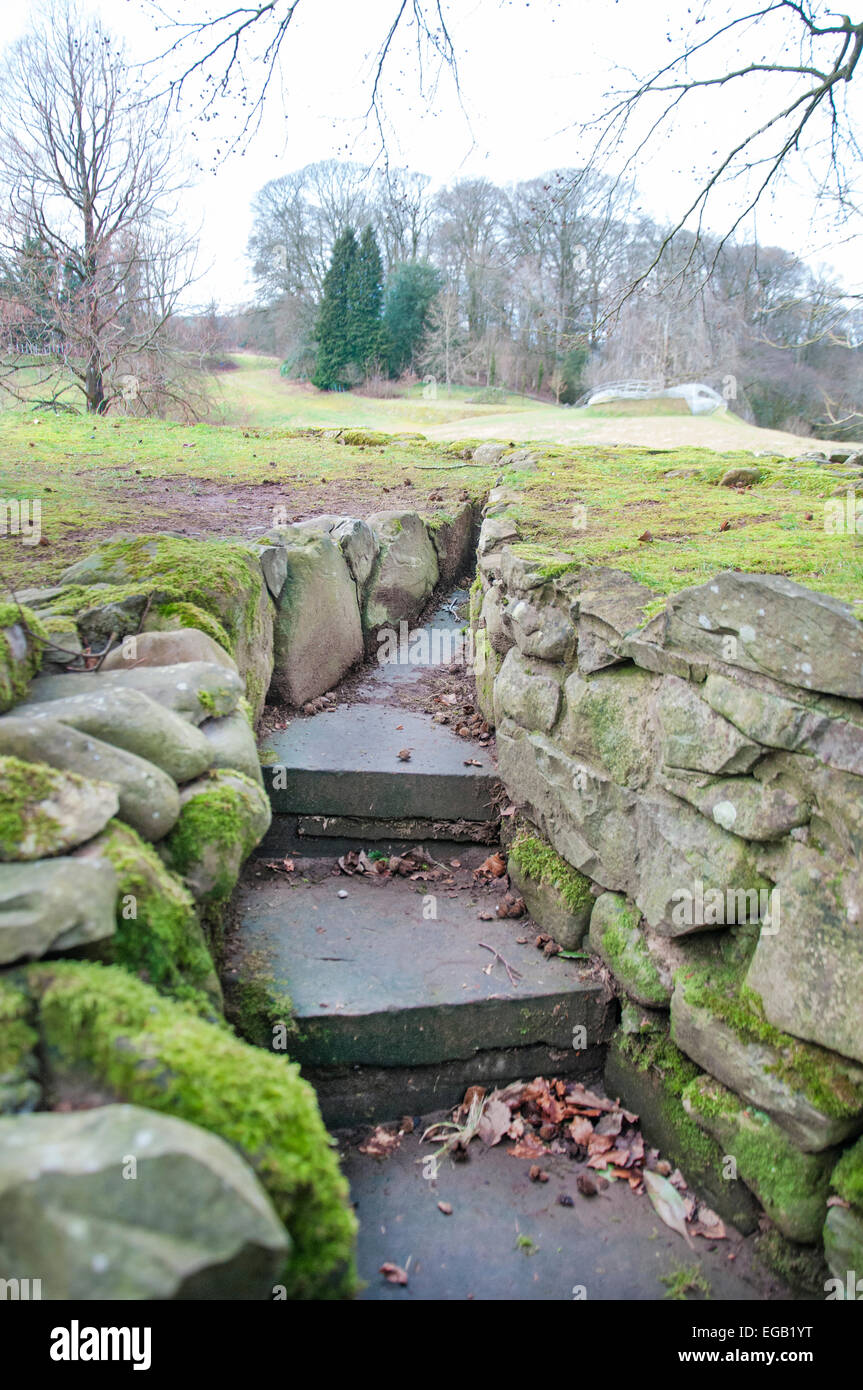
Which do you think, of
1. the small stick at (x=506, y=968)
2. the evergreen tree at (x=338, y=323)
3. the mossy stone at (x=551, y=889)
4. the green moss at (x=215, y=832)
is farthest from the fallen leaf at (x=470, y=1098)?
the evergreen tree at (x=338, y=323)

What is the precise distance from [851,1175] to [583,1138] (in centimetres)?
92

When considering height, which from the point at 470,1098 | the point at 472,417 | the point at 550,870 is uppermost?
the point at 472,417

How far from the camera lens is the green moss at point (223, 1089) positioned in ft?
4.87

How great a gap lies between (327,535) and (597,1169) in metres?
3.61

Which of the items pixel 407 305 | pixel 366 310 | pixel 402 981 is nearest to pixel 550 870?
pixel 402 981

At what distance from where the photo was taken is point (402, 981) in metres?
3.13

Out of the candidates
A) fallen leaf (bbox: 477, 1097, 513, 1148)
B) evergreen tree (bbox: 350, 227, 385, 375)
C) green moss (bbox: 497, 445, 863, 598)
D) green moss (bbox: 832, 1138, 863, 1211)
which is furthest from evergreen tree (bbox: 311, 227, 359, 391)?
green moss (bbox: 832, 1138, 863, 1211)

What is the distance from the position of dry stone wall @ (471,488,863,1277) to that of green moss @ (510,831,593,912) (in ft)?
0.08

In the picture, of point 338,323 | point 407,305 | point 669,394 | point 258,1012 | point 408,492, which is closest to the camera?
point 258,1012

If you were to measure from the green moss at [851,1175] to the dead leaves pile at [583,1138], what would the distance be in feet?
1.54

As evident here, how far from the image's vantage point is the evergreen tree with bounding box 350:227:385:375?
1111 inches

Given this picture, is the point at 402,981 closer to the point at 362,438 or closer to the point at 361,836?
the point at 361,836

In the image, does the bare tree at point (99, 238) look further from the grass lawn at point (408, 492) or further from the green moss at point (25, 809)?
the green moss at point (25, 809)

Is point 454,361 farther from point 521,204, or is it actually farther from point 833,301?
point 833,301
